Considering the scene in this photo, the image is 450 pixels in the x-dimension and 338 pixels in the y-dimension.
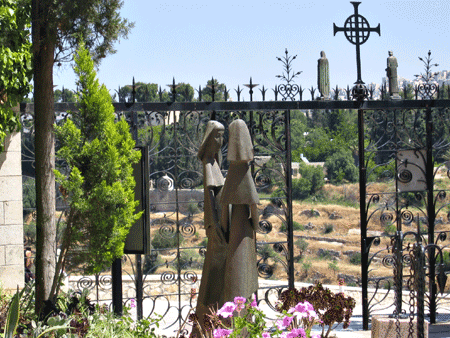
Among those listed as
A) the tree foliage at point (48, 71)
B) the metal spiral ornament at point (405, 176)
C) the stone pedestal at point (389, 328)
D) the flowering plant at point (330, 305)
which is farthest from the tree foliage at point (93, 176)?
the metal spiral ornament at point (405, 176)

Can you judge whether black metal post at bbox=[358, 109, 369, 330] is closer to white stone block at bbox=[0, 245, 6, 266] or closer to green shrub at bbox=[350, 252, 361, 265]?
white stone block at bbox=[0, 245, 6, 266]

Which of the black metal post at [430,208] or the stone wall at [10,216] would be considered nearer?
the stone wall at [10,216]

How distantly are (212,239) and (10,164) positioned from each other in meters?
2.86

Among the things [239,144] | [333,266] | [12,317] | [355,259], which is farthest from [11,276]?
[355,259]

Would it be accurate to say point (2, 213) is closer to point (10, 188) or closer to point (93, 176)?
point (10, 188)

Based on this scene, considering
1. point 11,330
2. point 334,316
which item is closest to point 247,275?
point 334,316

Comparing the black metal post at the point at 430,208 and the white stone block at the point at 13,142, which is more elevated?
the white stone block at the point at 13,142

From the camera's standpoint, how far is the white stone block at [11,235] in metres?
6.20

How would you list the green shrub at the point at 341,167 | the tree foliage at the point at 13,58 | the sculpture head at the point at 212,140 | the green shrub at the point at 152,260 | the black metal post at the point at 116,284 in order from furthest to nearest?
the green shrub at the point at 341,167 → the green shrub at the point at 152,260 → the black metal post at the point at 116,284 → the tree foliage at the point at 13,58 → the sculpture head at the point at 212,140

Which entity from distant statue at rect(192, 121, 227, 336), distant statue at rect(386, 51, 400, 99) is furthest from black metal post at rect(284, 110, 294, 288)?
distant statue at rect(192, 121, 227, 336)

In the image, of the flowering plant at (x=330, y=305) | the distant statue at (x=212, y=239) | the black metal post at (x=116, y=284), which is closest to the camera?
the flowering plant at (x=330, y=305)

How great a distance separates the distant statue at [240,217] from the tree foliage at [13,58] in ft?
8.28

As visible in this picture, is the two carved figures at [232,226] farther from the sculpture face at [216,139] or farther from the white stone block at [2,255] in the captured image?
the white stone block at [2,255]

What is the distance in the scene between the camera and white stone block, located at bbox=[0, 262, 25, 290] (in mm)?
6188
